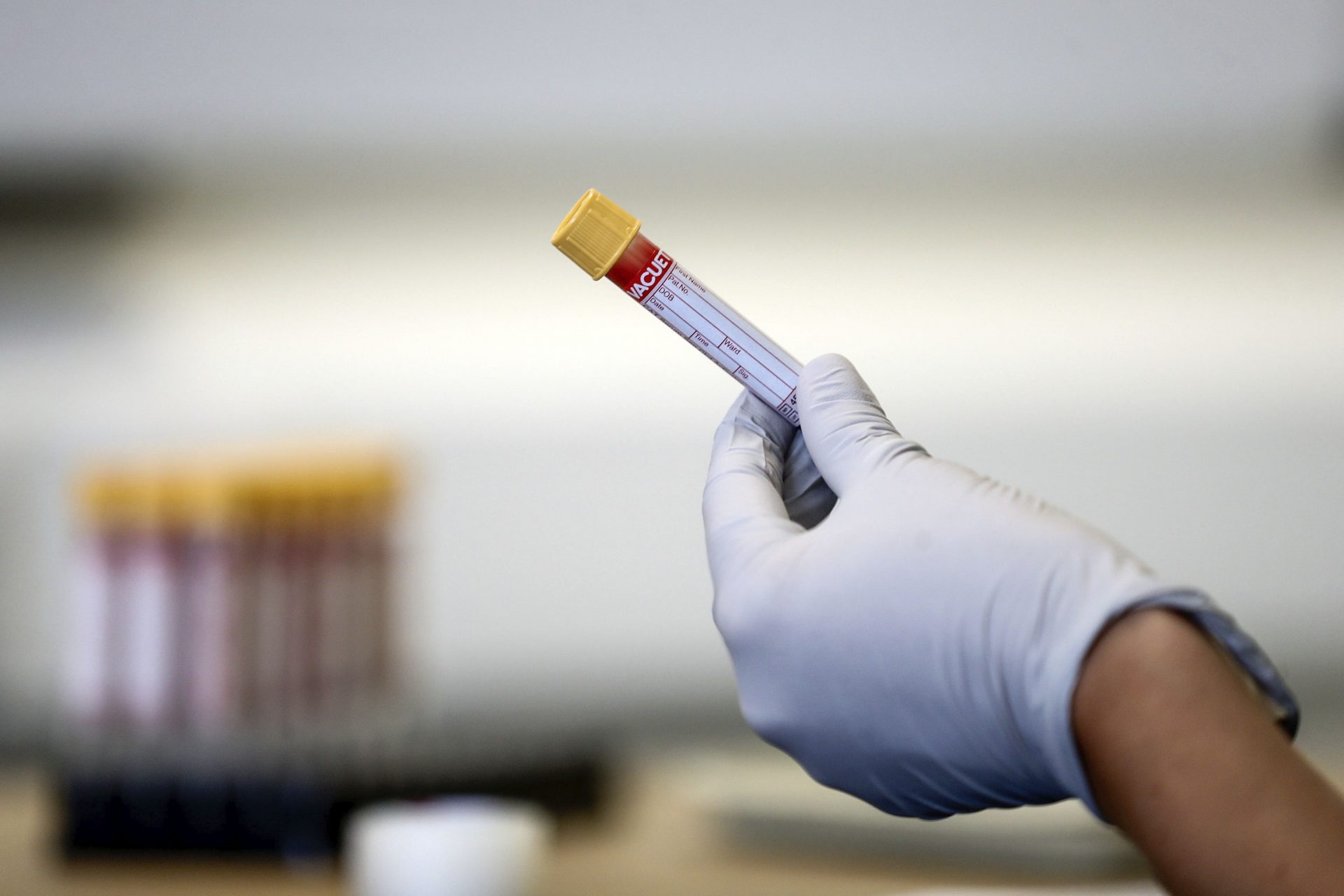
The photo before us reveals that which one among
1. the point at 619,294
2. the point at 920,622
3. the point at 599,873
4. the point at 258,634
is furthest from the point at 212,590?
the point at 920,622

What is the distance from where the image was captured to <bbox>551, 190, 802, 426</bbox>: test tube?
0.43m

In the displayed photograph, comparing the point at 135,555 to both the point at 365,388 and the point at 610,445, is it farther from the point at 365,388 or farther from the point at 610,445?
the point at 610,445

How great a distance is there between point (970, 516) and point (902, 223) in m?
1.23

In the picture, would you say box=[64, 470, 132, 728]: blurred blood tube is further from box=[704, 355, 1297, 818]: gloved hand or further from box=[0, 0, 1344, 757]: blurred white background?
box=[704, 355, 1297, 818]: gloved hand

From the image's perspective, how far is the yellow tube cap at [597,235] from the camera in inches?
16.8

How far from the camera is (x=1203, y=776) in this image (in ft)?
0.98

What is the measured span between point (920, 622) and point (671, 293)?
17cm

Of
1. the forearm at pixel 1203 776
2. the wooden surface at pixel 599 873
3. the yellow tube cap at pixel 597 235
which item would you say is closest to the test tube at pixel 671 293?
the yellow tube cap at pixel 597 235

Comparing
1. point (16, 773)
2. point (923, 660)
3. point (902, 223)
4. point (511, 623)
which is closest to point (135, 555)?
point (16, 773)

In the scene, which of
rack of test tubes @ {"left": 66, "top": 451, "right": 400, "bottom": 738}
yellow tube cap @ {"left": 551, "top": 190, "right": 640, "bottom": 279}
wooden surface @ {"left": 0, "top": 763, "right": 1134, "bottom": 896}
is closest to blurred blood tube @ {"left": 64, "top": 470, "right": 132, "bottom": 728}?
rack of test tubes @ {"left": 66, "top": 451, "right": 400, "bottom": 738}

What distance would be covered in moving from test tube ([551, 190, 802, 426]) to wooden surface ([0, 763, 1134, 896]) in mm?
463

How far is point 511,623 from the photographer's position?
5.39 ft

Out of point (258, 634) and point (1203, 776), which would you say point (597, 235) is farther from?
point (258, 634)

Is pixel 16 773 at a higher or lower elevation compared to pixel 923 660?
lower
